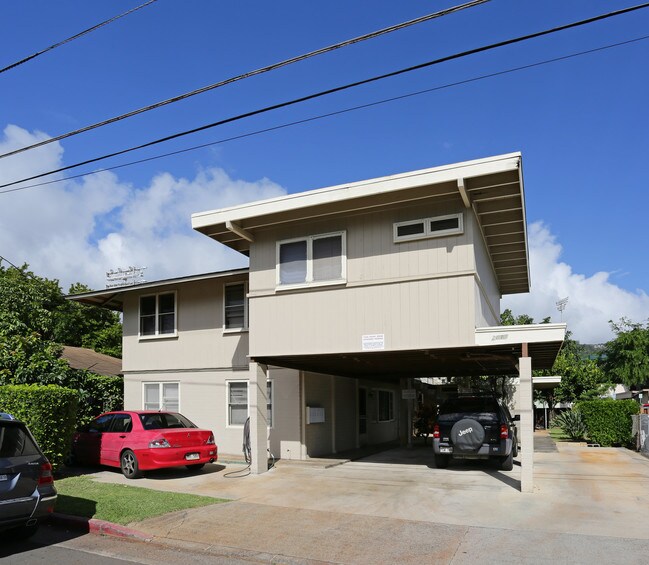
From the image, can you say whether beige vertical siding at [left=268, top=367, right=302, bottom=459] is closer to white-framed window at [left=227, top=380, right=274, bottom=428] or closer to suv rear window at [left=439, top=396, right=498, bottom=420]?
white-framed window at [left=227, top=380, right=274, bottom=428]

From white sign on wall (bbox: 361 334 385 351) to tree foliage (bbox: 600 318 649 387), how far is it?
158ft

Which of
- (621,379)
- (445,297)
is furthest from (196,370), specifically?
(621,379)

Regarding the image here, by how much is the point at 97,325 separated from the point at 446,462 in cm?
→ 3232

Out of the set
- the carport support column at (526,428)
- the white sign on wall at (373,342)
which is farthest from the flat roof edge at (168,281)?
the carport support column at (526,428)

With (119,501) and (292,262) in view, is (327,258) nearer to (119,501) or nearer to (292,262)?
(292,262)

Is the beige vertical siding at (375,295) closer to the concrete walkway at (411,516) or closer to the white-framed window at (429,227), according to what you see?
the white-framed window at (429,227)

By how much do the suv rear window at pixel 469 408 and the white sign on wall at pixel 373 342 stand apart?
3.04 meters

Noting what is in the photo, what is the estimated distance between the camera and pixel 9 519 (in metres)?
7.41

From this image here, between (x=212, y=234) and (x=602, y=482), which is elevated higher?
(x=212, y=234)

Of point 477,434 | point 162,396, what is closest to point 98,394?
point 162,396

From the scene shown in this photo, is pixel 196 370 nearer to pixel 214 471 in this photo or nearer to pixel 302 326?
pixel 214 471

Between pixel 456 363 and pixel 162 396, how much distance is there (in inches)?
349

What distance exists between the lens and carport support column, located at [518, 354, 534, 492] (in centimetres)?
1134

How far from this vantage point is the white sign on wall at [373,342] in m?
12.8
